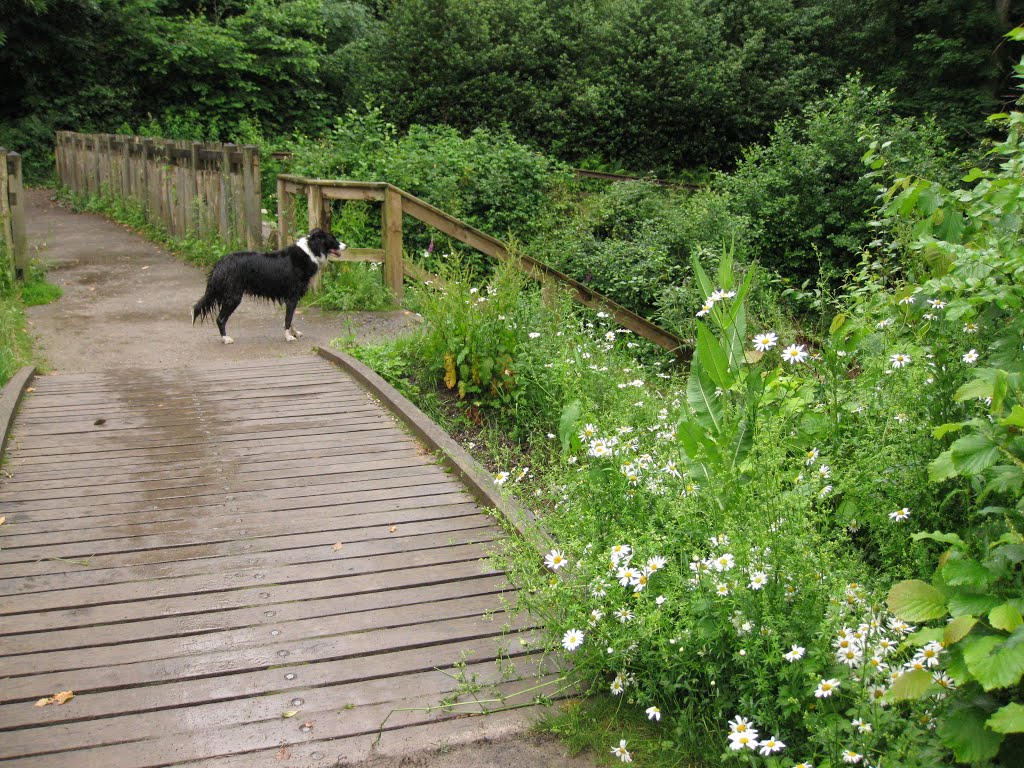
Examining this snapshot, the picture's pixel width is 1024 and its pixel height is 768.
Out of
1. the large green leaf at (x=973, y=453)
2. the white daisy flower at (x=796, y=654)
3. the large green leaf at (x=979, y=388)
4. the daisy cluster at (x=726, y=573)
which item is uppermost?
the large green leaf at (x=979, y=388)

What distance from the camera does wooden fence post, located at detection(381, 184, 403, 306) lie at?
10.4 metres

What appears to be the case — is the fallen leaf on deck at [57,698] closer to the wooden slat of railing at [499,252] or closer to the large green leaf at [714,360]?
the large green leaf at [714,360]

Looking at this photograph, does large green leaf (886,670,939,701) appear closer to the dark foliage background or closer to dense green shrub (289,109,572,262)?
dense green shrub (289,109,572,262)

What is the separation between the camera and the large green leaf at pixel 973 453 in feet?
7.86

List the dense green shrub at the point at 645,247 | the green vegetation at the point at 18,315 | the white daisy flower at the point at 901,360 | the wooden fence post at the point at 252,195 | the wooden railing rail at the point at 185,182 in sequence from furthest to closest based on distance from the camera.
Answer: the wooden railing rail at the point at 185,182, the wooden fence post at the point at 252,195, the dense green shrub at the point at 645,247, the green vegetation at the point at 18,315, the white daisy flower at the point at 901,360

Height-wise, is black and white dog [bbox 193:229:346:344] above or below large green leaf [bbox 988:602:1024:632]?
below

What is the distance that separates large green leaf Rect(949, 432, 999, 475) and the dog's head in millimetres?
7369

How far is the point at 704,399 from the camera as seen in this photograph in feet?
11.7

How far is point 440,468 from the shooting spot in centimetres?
554

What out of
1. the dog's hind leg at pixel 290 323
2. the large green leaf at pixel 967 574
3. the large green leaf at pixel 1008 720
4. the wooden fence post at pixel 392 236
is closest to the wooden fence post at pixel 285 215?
the wooden fence post at pixel 392 236

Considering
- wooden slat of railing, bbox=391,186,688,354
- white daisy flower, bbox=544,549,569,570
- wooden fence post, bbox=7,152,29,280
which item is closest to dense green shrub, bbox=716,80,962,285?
wooden slat of railing, bbox=391,186,688,354

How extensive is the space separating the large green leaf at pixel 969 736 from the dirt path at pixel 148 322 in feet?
22.0

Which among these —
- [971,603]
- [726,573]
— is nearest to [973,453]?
[971,603]

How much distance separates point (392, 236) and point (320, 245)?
4.87 ft
